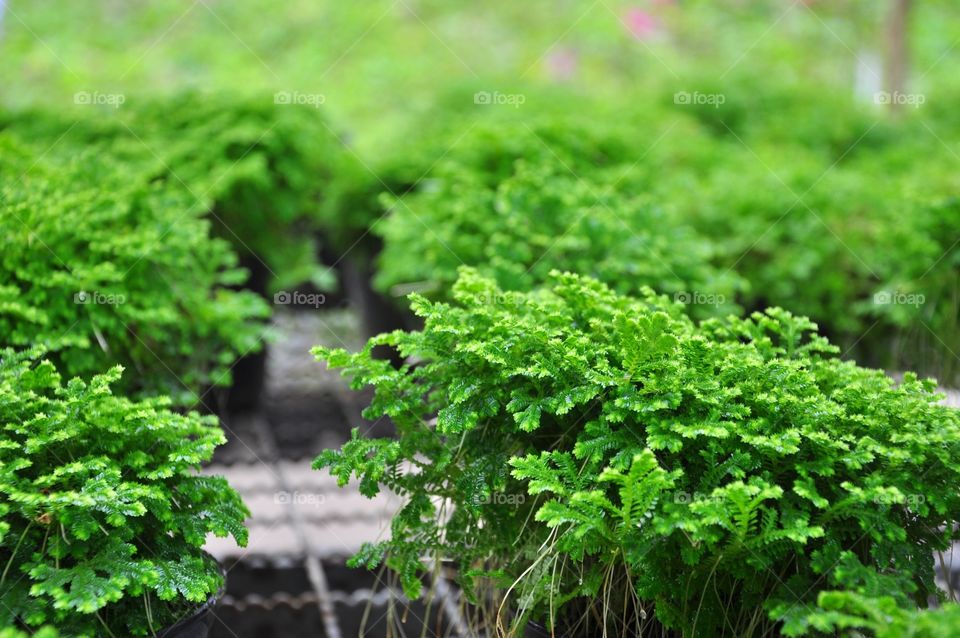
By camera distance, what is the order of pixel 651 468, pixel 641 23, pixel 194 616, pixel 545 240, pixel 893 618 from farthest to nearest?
pixel 641 23 → pixel 545 240 → pixel 194 616 → pixel 651 468 → pixel 893 618

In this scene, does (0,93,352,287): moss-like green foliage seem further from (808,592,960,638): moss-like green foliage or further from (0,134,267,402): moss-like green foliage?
(808,592,960,638): moss-like green foliage

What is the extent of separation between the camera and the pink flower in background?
326 inches

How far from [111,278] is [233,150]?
143 cm

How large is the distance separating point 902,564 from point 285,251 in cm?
272

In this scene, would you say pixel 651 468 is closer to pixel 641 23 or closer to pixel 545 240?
pixel 545 240

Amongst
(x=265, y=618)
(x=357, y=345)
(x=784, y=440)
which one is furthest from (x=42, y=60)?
(x=784, y=440)

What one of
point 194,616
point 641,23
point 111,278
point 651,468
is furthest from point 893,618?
point 641,23

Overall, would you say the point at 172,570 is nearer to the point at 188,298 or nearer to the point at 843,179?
the point at 188,298

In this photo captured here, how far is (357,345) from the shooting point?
418 centimetres

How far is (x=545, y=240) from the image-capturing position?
8.39 ft

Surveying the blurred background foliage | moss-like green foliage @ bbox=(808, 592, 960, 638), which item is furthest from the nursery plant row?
the blurred background foliage

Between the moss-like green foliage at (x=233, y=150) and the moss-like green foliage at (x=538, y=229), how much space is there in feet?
1.58

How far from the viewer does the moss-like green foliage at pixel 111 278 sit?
6.54ft

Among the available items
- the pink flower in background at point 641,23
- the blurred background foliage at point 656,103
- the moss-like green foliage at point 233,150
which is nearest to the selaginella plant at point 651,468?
the blurred background foliage at point 656,103
